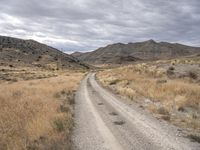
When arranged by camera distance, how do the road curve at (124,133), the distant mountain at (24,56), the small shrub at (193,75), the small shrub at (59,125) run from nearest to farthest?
the road curve at (124,133) → the small shrub at (59,125) → the small shrub at (193,75) → the distant mountain at (24,56)

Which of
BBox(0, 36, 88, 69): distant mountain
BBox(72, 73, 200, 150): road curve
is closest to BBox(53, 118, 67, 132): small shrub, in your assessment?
BBox(72, 73, 200, 150): road curve

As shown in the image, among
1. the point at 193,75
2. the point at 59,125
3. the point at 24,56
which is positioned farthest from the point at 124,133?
the point at 24,56

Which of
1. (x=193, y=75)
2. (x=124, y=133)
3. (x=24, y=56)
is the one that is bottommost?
(x=124, y=133)

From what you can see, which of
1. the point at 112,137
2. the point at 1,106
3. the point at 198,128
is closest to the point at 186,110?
the point at 198,128

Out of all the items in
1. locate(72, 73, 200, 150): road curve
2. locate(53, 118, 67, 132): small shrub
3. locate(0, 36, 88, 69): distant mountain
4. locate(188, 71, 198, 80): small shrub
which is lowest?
locate(72, 73, 200, 150): road curve

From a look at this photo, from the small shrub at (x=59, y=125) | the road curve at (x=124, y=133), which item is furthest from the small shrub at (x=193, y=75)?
the small shrub at (x=59, y=125)

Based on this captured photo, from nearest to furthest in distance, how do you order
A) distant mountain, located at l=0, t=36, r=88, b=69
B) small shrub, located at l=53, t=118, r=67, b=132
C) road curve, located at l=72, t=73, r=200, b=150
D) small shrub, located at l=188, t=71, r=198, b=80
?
road curve, located at l=72, t=73, r=200, b=150
small shrub, located at l=53, t=118, r=67, b=132
small shrub, located at l=188, t=71, r=198, b=80
distant mountain, located at l=0, t=36, r=88, b=69

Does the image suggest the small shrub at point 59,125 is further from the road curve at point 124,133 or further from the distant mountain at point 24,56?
the distant mountain at point 24,56

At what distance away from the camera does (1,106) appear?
16.0 meters

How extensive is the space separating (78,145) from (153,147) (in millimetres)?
2555

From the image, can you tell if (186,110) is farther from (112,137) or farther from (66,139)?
(66,139)

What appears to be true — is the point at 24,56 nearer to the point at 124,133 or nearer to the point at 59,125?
the point at 59,125

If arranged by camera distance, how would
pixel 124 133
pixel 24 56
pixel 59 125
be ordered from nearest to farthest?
pixel 124 133
pixel 59 125
pixel 24 56

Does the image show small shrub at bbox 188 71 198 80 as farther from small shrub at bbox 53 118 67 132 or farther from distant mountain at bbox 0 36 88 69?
distant mountain at bbox 0 36 88 69
